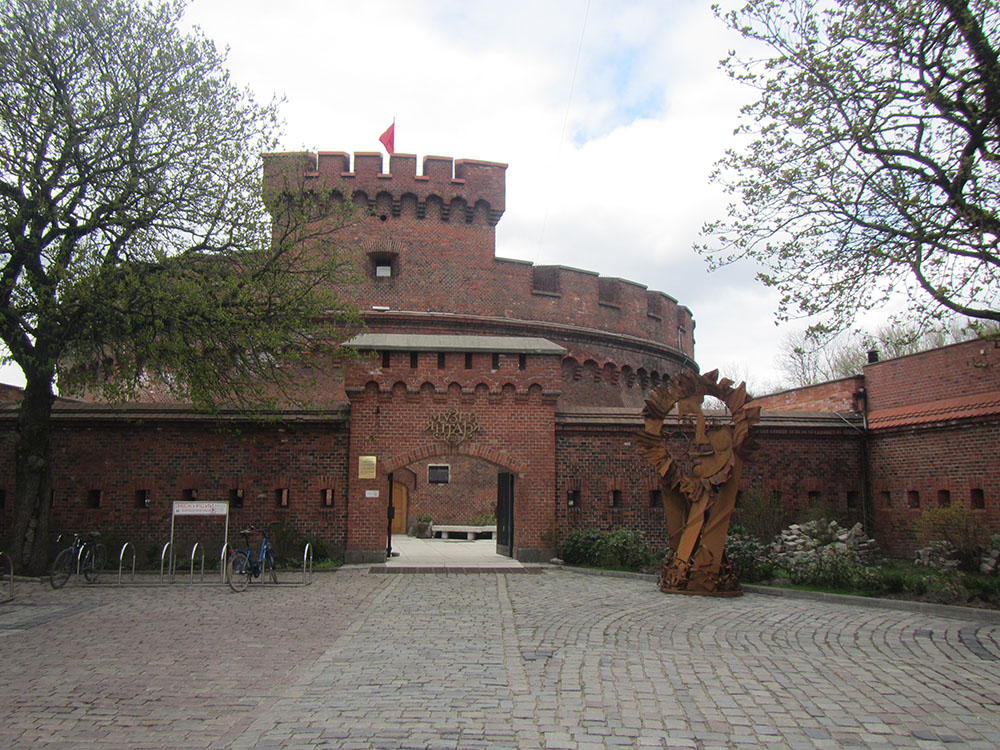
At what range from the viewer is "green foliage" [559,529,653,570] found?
1488cm

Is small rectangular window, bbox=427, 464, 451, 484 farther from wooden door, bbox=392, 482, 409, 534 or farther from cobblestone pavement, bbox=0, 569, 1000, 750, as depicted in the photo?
cobblestone pavement, bbox=0, 569, 1000, 750

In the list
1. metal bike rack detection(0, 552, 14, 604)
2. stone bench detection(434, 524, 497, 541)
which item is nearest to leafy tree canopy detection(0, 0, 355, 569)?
metal bike rack detection(0, 552, 14, 604)

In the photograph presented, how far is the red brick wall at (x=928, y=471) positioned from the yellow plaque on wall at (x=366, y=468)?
11275 mm

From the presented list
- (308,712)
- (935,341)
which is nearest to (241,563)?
(308,712)

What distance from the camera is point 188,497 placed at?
16.0m

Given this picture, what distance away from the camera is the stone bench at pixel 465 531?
24125mm

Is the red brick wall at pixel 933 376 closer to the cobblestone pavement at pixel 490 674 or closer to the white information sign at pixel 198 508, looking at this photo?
the cobblestone pavement at pixel 490 674

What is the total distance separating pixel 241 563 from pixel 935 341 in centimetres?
3684

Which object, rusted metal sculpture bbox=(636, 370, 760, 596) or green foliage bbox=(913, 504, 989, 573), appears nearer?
rusted metal sculpture bbox=(636, 370, 760, 596)

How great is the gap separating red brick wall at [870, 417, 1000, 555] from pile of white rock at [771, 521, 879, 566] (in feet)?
3.41

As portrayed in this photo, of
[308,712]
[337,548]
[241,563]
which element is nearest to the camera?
[308,712]

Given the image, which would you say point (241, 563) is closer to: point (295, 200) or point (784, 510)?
point (295, 200)

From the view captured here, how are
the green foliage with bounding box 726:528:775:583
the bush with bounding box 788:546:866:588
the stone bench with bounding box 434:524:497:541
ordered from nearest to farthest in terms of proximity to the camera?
the bush with bounding box 788:546:866:588 → the green foliage with bounding box 726:528:775:583 → the stone bench with bounding box 434:524:497:541

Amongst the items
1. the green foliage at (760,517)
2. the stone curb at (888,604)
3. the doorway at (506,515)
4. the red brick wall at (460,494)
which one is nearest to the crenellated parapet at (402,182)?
the red brick wall at (460,494)
